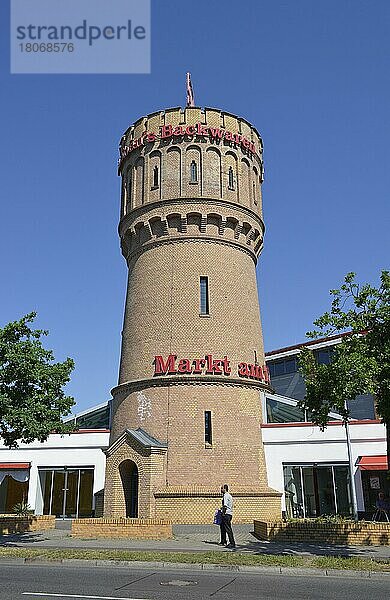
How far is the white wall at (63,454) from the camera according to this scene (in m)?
34.7

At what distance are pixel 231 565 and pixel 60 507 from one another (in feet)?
73.7

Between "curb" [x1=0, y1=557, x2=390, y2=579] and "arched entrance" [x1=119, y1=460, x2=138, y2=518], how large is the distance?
10.1 metres

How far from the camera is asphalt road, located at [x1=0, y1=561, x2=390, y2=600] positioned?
35.0 ft

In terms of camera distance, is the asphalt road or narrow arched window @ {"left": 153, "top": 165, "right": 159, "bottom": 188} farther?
narrow arched window @ {"left": 153, "top": 165, "right": 159, "bottom": 188}

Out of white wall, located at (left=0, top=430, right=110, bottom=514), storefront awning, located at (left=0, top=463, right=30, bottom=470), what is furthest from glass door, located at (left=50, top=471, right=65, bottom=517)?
storefront awning, located at (left=0, top=463, right=30, bottom=470)

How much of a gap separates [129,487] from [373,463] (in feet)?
38.9

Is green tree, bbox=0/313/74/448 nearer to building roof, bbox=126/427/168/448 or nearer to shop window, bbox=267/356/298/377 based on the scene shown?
building roof, bbox=126/427/168/448

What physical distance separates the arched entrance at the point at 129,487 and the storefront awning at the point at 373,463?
11051 mm

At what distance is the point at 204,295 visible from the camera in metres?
28.3

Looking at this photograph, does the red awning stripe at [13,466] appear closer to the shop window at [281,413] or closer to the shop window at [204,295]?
the shop window at [281,413]

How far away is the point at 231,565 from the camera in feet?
46.8

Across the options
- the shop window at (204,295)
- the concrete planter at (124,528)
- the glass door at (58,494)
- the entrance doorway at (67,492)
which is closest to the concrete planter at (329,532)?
the concrete planter at (124,528)

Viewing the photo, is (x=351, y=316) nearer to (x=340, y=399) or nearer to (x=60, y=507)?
(x=340, y=399)

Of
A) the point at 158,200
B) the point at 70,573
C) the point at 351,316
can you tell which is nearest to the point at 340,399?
the point at 351,316
